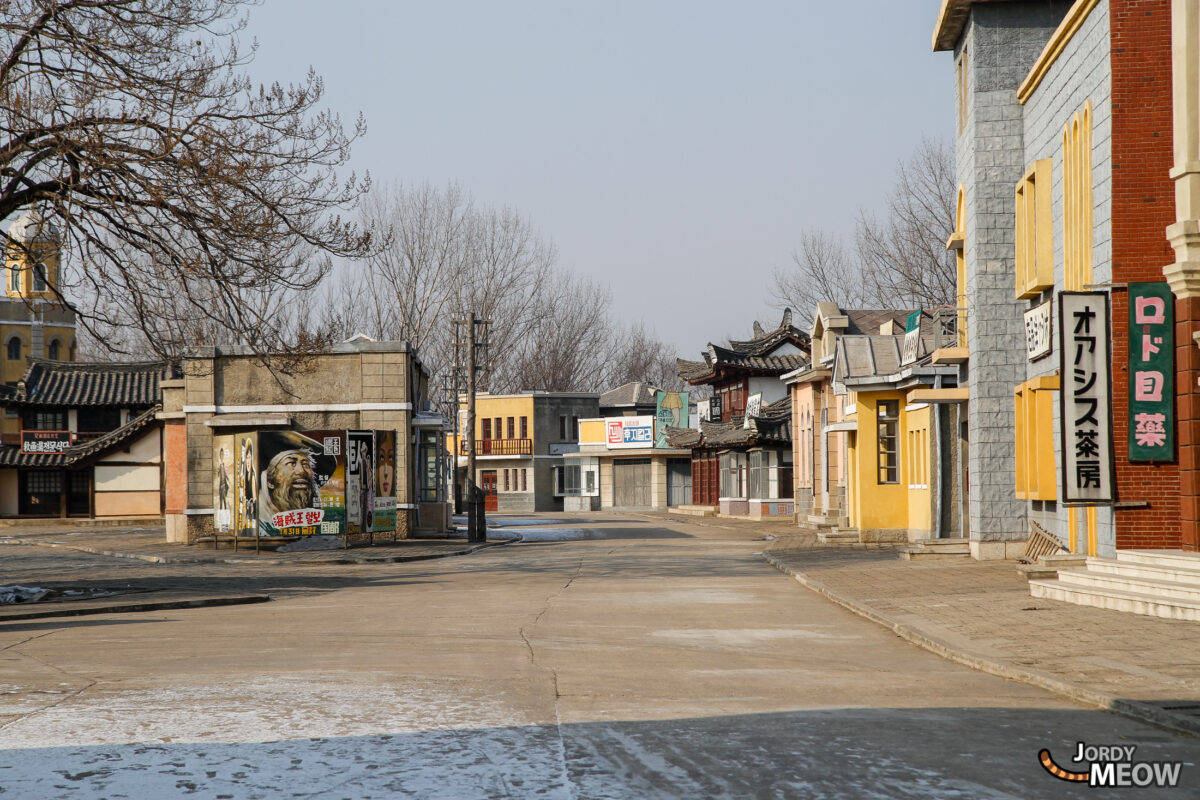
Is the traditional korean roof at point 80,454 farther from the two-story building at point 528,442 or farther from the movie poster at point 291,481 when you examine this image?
the two-story building at point 528,442

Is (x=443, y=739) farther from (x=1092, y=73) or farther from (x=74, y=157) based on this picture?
(x=1092, y=73)

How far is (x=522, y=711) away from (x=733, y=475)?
4953 centimetres

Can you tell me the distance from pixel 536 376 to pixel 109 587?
6158cm

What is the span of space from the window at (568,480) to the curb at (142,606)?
5577 centimetres

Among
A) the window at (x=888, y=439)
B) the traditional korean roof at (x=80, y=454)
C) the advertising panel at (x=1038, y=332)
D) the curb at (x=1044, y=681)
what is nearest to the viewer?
the curb at (x=1044, y=681)

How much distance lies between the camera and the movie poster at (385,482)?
1232 inches

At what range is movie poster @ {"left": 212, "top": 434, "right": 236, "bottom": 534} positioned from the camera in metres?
30.7

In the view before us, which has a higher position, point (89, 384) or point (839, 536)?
point (89, 384)

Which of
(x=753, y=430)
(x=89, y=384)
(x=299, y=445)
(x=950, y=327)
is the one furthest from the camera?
(x=89, y=384)

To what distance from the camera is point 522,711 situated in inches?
312

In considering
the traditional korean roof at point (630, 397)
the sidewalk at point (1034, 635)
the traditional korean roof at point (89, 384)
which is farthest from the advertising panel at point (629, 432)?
the sidewalk at point (1034, 635)

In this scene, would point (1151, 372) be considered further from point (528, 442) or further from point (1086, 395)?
point (528, 442)

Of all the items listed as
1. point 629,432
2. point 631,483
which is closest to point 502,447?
point 631,483

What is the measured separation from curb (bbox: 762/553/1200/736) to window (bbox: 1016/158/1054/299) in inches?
303
